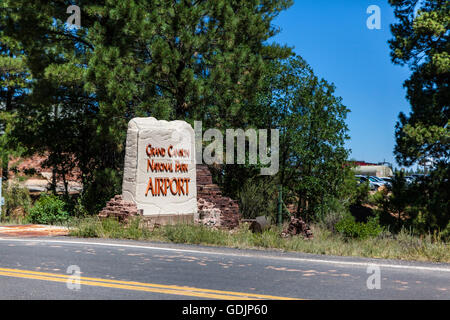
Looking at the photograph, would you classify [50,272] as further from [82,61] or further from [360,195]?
[360,195]

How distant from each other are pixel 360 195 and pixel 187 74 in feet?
46.5

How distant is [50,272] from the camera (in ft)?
26.7

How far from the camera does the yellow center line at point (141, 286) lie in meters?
6.59

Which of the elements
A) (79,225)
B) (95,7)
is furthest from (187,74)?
(79,225)

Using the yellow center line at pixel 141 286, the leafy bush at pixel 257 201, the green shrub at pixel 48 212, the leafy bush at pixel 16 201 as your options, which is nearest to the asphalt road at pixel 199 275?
the yellow center line at pixel 141 286

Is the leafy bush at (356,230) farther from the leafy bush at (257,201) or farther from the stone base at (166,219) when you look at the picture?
the leafy bush at (257,201)

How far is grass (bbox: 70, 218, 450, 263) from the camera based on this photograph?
34.7 feet

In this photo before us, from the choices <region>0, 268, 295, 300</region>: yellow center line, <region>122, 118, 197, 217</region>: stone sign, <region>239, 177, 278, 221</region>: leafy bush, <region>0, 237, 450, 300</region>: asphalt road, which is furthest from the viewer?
<region>239, 177, 278, 221</region>: leafy bush

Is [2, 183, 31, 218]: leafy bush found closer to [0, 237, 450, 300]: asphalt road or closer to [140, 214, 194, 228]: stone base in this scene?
[140, 214, 194, 228]: stone base

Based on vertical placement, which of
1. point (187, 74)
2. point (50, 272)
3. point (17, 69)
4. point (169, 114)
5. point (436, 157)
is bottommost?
point (50, 272)

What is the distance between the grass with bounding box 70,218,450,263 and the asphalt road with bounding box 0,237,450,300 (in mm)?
793

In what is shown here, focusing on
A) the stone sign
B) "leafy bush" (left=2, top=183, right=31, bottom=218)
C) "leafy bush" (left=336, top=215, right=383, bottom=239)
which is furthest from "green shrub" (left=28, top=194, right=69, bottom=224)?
"leafy bush" (left=336, top=215, right=383, bottom=239)

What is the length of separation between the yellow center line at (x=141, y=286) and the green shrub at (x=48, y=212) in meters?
10.9

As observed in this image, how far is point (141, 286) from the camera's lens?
716 cm
